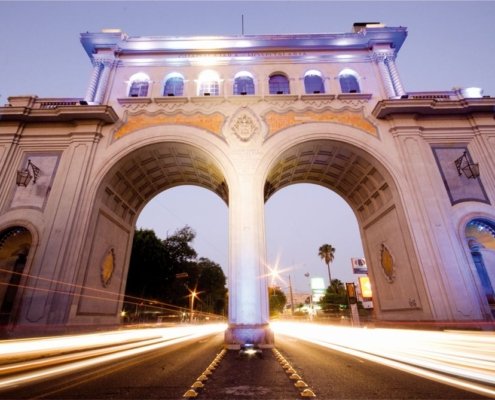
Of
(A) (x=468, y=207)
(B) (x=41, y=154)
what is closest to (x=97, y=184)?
(B) (x=41, y=154)

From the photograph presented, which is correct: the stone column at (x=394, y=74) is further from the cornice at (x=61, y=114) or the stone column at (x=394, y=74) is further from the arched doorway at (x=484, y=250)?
the cornice at (x=61, y=114)

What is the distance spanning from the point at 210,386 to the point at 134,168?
44.0 ft

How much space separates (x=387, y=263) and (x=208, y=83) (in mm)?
15098

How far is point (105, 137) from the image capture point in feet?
46.3

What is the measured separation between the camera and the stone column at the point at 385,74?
1526cm

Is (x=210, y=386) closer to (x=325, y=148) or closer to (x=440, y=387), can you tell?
(x=440, y=387)

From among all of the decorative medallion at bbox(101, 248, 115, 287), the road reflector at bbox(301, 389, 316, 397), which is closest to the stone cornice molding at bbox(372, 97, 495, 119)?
the road reflector at bbox(301, 389, 316, 397)

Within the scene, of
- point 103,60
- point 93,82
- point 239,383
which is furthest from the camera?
point 103,60

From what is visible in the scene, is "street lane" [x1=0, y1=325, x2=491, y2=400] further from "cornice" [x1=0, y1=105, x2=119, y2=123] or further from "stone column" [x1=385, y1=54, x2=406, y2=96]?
"stone column" [x1=385, y1=54, x2=406, y2=96]

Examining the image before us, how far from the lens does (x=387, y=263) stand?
1400 centimetres

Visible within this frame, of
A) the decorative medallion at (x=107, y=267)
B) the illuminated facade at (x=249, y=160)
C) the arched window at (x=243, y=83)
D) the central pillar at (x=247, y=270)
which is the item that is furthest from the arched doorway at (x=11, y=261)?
the arched window at (x=243, y=83)

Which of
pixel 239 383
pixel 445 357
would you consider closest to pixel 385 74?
pixel 445 357

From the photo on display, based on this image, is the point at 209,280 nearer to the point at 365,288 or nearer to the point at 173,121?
the point at 365,288

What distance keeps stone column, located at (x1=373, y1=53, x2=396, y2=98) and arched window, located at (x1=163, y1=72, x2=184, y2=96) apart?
41.0 feet
